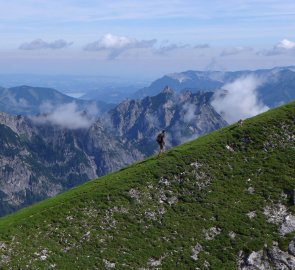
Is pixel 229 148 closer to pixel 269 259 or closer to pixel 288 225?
pixel 288 225

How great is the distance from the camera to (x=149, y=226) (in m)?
51.0

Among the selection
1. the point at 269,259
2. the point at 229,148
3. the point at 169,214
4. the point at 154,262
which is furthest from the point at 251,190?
the point at 154,262

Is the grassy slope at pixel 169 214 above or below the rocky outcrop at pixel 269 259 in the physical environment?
above

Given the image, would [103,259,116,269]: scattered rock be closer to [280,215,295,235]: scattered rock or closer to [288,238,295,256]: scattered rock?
[288,238,295,256]: scattered rock

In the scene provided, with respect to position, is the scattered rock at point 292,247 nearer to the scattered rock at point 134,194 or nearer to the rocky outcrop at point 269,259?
the rocky outcrop at point 269,259

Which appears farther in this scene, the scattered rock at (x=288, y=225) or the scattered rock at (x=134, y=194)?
the scattered rock at (x=134, y=194)

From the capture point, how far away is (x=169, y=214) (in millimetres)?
53062

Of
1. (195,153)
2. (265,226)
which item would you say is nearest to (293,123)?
(195,153)

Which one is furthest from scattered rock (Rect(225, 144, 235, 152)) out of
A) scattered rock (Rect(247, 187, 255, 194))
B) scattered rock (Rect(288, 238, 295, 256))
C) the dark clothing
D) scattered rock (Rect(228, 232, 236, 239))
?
scattered rock (Rect(288, 238, 295, 256))

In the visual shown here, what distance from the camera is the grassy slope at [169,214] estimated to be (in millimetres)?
45875

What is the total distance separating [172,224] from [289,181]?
1750cm

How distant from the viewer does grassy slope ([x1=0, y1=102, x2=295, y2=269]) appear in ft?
151

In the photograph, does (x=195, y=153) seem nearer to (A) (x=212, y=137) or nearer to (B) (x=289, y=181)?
(A) (x=212, y=137)

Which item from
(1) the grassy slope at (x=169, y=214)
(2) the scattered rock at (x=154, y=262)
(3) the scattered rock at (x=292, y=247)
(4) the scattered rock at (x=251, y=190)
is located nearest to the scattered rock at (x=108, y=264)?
(1) the grassy slope at (x=169, y=214)
